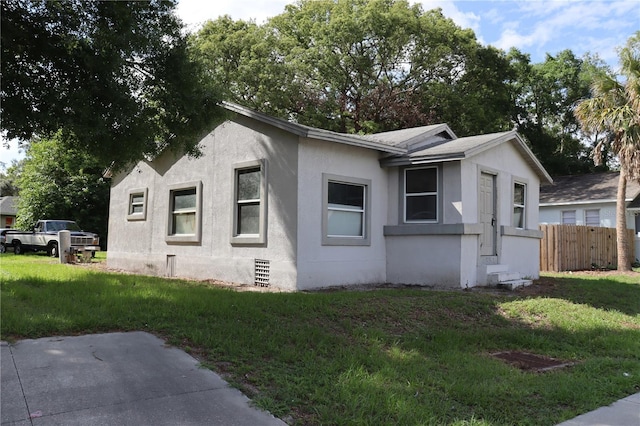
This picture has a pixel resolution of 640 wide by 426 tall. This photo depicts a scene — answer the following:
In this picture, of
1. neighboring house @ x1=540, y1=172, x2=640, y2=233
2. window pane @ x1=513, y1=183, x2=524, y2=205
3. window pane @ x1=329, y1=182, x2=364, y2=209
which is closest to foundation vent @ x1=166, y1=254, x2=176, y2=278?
window pane @ x1=329, y1=182, x2=364, y2=209

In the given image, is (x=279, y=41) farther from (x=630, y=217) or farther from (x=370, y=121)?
(x=630, y=217)

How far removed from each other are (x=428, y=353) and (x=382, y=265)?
6.01 m

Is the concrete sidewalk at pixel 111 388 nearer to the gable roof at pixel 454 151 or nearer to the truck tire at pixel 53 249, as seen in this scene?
the gable roof at pixel 454 151

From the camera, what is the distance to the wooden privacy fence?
19047 millimetres

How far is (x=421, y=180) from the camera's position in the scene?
40.8 feet

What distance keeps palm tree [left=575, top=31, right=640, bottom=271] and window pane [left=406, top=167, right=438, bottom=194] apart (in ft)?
33.4

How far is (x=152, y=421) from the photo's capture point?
13.1ft

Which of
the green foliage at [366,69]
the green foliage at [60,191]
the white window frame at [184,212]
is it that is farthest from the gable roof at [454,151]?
the green foliage at [60,191]

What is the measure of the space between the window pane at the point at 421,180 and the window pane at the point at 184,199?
18.4 ft

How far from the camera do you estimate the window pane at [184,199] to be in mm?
13591

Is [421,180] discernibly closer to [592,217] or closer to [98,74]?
[98,74]

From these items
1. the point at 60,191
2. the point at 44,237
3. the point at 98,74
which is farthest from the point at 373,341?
the point at 60,191

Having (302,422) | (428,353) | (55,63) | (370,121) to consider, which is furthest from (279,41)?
(302,422)

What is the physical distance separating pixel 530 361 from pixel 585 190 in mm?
22201
